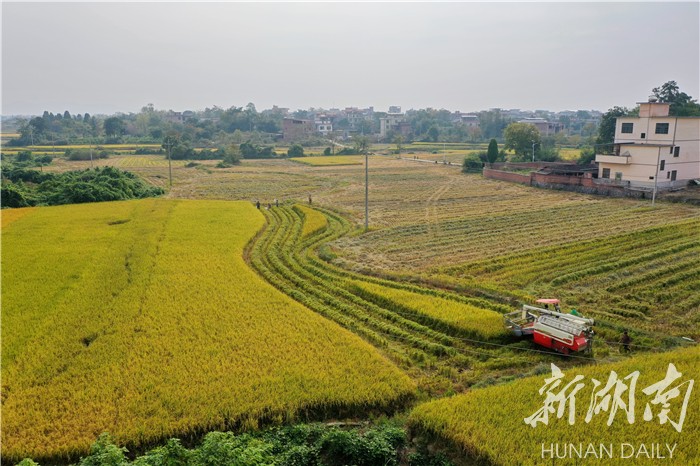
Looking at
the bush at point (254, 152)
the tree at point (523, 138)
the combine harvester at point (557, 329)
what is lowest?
the combine harvester at point (557, 329)

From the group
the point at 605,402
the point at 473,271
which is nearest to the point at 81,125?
the point at 473,271

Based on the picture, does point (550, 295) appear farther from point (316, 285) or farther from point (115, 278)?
point (115, 278)

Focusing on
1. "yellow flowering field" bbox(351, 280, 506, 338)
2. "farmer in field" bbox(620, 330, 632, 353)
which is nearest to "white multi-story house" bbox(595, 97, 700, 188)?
"yellow flowering field" bbox(351, 280, 506, 338)

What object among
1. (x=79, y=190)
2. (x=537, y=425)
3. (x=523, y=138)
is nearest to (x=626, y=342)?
(x=537, y=425)

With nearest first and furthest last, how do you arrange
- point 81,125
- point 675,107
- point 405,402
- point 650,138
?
point 405,402, point 650,138, point 675,107, point 81,125

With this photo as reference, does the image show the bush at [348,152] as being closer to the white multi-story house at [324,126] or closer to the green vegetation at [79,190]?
the white multi-story house at [324,126]

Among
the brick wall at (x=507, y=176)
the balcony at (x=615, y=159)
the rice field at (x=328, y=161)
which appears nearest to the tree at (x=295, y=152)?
the rice field at (x=328, y=161)

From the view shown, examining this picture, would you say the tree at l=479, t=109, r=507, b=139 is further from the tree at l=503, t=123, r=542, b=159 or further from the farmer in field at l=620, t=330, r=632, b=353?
the farmer in field at l=620, t=330, r=632, b=353
